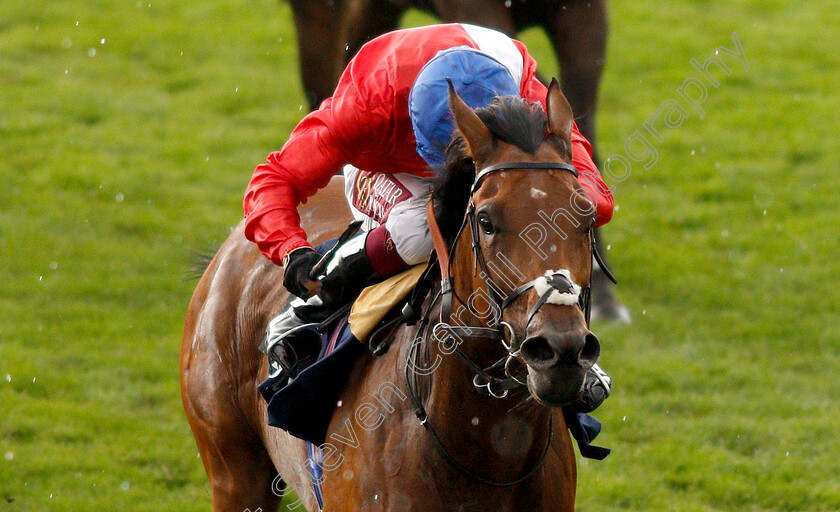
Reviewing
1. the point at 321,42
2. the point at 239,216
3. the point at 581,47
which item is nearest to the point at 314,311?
the point at 581,47

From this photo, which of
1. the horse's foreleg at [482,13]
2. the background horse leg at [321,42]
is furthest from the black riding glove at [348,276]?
the background horse leg at [321,42]

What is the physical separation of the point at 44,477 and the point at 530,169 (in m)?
3.65

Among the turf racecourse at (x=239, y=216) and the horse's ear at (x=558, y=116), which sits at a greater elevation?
the horse's ear at (x=558, y=116)

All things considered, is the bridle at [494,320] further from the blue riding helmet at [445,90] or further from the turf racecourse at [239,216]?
the turf racecourse at [239,216]

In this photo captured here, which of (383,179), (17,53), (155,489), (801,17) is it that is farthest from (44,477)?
(801,17)

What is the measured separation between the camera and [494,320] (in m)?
2.37

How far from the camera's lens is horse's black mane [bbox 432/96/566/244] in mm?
2393

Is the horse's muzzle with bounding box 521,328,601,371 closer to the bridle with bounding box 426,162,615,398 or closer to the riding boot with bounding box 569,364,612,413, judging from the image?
the bridle with bounding box 426,162,615,398

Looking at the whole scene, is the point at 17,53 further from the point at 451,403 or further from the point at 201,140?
the point at 451,403

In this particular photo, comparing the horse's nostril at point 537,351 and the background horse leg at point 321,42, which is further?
the background horse leg at point 321,42

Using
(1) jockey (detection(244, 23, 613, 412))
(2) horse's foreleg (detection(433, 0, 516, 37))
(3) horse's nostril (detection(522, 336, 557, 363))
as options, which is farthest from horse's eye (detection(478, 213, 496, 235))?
(2) horse's foreleg (detection(433, 0, 516, 37))

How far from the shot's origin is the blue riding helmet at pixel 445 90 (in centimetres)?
266

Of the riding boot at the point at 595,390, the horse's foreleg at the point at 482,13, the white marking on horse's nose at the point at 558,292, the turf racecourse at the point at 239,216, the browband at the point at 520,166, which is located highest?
the browband at the point at 520,166

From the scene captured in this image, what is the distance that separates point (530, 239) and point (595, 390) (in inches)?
30.1
